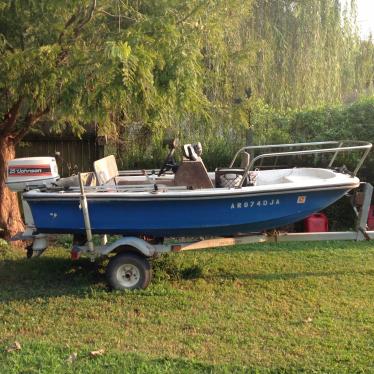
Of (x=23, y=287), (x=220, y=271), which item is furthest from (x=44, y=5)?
(x=220, y=271)

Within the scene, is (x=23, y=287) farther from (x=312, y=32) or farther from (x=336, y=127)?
(x=312, y=32)

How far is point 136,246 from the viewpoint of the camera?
6.21 metres

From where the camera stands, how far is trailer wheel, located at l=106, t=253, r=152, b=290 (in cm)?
626

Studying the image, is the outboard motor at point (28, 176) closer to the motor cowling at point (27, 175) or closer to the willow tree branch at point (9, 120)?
the motor cowling at point (27, 175)

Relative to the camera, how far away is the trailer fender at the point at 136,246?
6.21 metres

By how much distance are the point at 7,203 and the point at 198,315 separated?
438cm

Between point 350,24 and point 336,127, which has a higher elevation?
point 350,24

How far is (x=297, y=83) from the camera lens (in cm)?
1105

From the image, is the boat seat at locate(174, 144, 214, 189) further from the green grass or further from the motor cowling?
the motor cowling

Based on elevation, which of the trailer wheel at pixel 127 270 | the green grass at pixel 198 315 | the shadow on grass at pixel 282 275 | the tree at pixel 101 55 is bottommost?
the shadow on grass at pixel 282 275

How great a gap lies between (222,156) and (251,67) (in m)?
1.84

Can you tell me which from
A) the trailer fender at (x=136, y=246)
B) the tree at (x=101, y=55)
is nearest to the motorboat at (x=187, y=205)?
the trailer fender at (x=136, y=246)

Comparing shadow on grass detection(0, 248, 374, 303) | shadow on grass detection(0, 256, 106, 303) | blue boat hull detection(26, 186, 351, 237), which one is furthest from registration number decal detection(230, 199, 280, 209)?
shadow on grass detection(0, 256, 106, 303)

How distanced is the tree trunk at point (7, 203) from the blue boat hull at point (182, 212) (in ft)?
7.78
